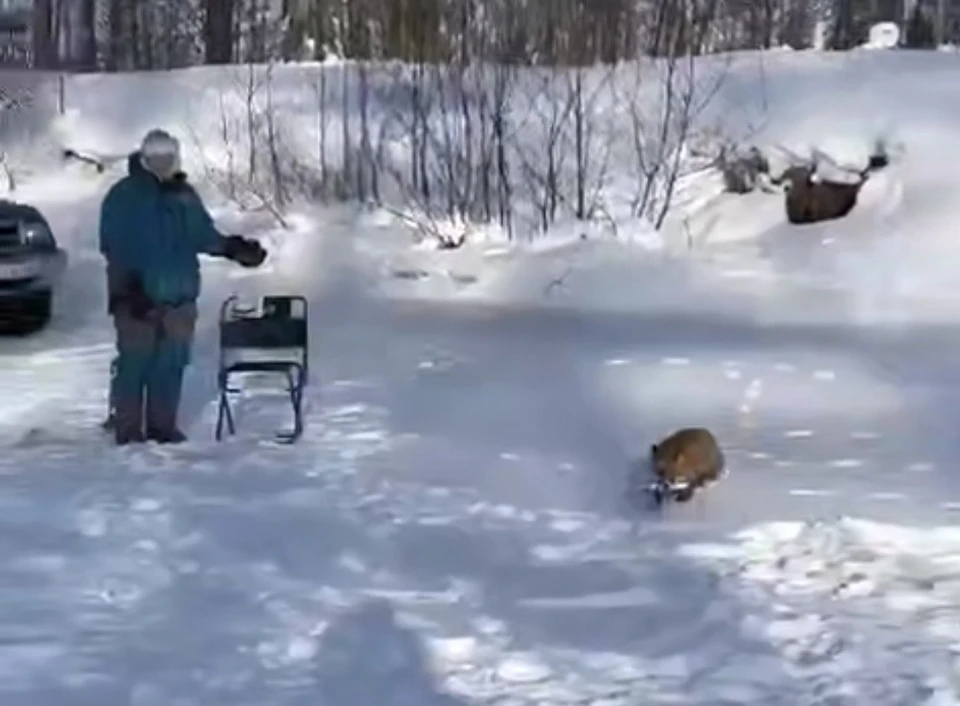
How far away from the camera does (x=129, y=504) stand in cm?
827

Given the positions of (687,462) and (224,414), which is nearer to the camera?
(687,462)

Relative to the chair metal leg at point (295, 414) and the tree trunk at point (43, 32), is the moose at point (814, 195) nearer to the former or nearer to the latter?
the chair metal leg at point (295, 414)

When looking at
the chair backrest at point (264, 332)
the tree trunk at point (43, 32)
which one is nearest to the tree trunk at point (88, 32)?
the tree trunk at point (43, 32)

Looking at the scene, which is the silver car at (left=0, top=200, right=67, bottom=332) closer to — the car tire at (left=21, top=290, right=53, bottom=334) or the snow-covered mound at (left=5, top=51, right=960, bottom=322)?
the car tire at (left=21, top=290, right=53, bottom=334)

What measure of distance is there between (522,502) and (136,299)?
96.9 inches

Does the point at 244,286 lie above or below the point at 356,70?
below

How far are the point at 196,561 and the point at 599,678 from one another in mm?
2046

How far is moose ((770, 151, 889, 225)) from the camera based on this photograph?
1803 cm

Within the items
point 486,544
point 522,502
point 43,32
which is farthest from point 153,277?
point 43,32

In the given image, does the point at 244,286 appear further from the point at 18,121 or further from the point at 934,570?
the point at 934,570

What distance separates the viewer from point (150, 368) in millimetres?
9750

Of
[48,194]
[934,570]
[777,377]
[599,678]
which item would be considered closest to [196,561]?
[599,678]

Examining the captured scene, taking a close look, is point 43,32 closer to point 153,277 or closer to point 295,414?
point 295,414

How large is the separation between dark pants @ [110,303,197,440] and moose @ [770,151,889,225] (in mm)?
9476
